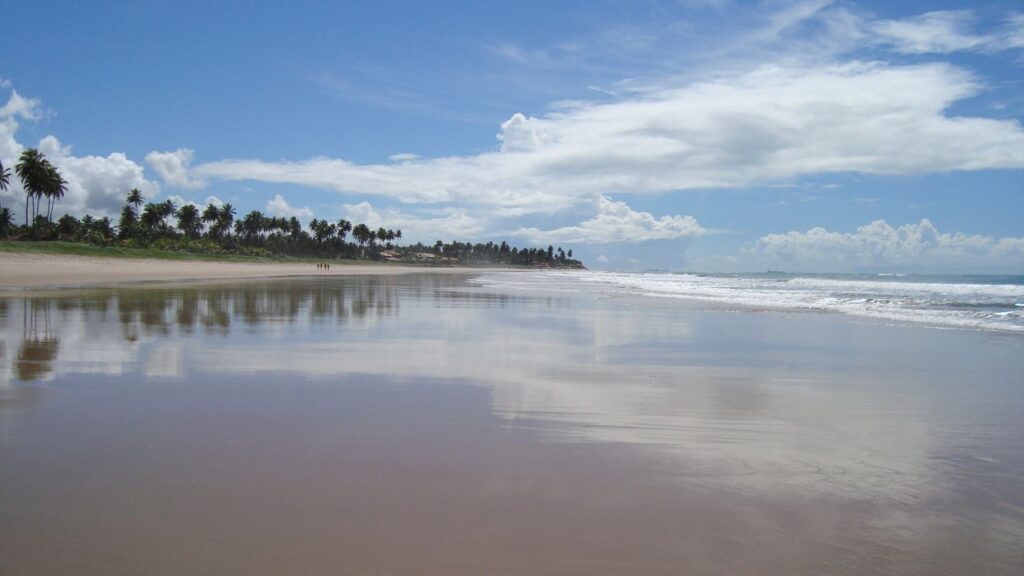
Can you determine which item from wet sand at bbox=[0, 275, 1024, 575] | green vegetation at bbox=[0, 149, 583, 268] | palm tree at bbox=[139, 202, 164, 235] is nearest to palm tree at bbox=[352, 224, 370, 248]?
green vegetation at bbox=[0, 149, 583, 268]

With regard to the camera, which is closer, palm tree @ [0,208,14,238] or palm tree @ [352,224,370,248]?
palm tree @ [0,208,14,238]

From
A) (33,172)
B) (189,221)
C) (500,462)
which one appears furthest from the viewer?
(189,221)

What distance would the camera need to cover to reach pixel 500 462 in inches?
192

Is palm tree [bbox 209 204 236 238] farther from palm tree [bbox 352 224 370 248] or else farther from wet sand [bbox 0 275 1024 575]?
wet sand [bbox 0 275 1024 575]

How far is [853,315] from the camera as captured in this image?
19.1 m

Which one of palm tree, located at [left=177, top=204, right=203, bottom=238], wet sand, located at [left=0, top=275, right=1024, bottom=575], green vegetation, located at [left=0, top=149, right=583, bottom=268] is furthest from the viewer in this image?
palm tree, located at [left=177, top=204, right=203, bottom=238]

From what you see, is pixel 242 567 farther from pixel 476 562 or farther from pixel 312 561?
pixel 476 562

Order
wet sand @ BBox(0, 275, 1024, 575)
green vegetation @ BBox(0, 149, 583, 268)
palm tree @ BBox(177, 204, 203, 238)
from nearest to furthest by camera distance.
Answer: wet sand @ BBox(0, 275, 1024, 575) < green vegetation @ BBox(0, 149, 583, 268) < palm tree @ BBox(177, 204, 203, 238)

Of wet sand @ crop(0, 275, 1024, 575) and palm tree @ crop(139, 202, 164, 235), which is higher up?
palm tree @ crop(139, 202, 164, 235)

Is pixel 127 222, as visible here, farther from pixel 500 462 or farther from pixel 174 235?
pixel 500 462

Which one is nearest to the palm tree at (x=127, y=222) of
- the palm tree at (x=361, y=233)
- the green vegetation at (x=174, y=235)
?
the green vegetation at (x=174, y=235)

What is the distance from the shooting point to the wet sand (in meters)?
3.46

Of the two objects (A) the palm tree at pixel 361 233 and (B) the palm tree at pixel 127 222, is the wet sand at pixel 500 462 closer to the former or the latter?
(B) the palm tree at pixel 127 222

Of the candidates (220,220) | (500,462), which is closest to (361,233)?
(220,220)
